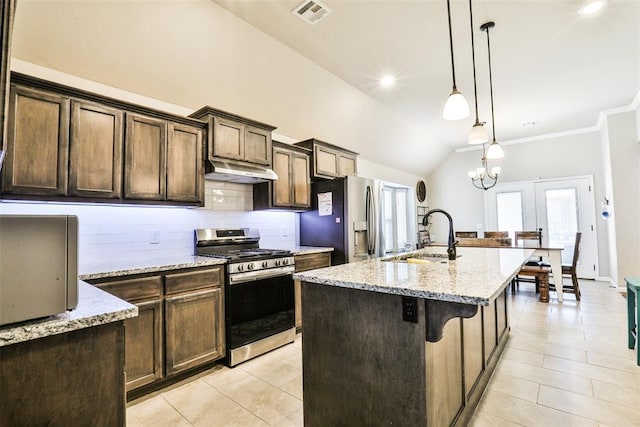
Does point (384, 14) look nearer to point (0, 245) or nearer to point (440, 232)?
point (0, 245)

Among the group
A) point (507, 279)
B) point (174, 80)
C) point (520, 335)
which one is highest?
point (174, 80)

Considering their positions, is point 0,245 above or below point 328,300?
above

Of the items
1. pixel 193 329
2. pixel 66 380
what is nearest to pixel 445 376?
pixel 66 380

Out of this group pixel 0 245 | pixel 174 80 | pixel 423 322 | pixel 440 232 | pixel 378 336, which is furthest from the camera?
pixel 440 232

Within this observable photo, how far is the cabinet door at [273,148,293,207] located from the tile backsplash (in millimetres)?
335

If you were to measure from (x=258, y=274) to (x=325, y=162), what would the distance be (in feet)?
6.62

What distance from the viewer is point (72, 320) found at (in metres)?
1.01

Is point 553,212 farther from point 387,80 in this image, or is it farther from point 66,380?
point 66,380

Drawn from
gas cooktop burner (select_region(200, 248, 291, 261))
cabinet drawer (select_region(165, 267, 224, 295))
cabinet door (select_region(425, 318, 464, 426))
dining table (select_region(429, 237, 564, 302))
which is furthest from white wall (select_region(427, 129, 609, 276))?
cabinet drawer (select_region(165, 267, 224, 295))

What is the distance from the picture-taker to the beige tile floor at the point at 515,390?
1.89 m

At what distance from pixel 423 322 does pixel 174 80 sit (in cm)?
288

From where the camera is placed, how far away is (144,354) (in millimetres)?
2131

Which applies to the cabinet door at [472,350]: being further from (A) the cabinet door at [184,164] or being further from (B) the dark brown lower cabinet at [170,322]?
(A) the cabinet door at [184,164]

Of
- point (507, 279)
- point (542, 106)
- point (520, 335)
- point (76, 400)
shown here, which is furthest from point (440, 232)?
point (76, 400)
